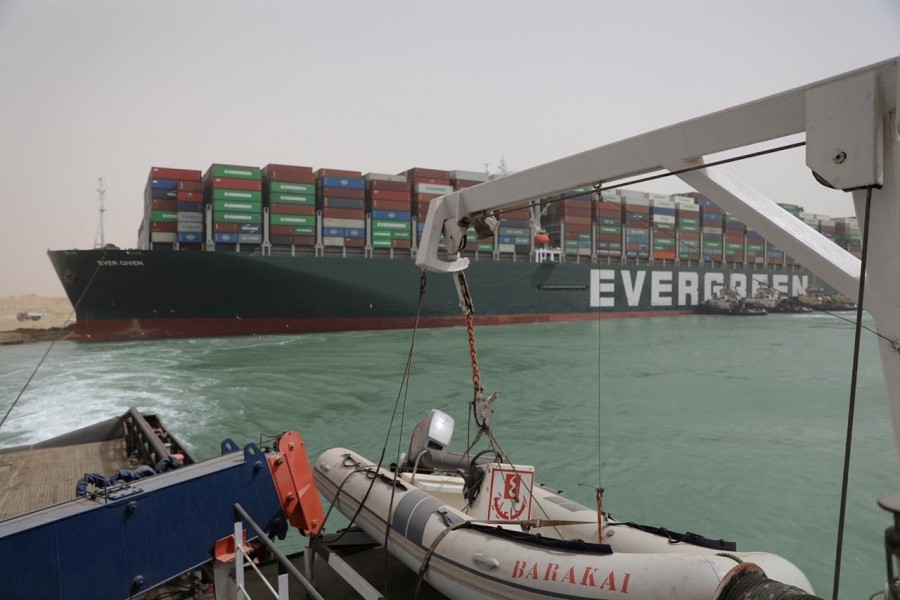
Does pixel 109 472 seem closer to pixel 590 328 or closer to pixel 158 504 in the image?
pixel 158 504

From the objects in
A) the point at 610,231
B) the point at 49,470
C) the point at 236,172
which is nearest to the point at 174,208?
the point at 236,172

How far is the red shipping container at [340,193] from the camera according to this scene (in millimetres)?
26047

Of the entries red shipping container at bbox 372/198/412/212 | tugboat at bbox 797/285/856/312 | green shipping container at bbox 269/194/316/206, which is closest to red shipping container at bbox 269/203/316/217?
green shipping container at bbox 269/194/316/206

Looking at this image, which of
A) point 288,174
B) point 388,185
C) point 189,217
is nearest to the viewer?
point 189,217

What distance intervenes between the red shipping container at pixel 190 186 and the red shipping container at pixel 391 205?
7809mm

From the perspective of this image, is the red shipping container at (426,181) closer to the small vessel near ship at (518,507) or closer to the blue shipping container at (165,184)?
the blue shipping container at (165,184)

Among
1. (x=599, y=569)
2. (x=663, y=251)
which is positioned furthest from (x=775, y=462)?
(x=663, y=251)

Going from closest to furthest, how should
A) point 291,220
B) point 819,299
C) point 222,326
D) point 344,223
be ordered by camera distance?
point 222,326
point 291,220
point 344,223
point 819,299

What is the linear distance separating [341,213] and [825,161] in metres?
25.4

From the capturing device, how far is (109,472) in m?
4.95

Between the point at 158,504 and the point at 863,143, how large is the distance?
321cm

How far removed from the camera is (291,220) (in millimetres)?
24844

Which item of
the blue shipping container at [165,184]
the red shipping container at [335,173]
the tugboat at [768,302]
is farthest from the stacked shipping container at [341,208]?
the tugboat at [768,302]

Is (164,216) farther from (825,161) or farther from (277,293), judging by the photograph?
(825,161)
